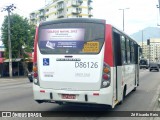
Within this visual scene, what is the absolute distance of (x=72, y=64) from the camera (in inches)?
395

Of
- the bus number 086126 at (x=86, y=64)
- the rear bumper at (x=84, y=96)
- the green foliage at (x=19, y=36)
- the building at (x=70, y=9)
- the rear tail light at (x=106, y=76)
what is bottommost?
the rear bumper at (x=84, y=96)

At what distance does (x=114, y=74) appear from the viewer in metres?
10.3

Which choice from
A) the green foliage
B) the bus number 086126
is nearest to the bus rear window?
the bus number 086126

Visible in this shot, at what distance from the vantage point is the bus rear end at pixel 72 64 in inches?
384

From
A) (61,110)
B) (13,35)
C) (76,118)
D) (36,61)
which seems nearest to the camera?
(76,118)

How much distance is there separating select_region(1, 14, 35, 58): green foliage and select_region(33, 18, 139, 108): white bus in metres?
39.5

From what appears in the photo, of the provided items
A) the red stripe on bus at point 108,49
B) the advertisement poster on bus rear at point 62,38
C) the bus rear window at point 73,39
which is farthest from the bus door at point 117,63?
the advertisement poster on bus rear at point 62,38

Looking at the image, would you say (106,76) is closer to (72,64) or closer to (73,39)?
(72,64)

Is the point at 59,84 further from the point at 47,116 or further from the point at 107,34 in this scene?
the point at 107,34

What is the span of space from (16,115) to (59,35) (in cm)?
280

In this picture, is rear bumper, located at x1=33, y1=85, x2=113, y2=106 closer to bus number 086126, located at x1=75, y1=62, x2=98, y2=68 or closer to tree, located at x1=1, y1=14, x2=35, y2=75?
bus number 086126, located at x1=75, y1=62, x2=98, y2=68

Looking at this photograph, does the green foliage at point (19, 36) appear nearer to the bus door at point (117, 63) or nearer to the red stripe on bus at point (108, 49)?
the bus door at point (117, 63)

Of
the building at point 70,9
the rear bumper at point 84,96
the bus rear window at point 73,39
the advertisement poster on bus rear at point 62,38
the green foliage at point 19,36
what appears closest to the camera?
the rear bumper at point 84,96

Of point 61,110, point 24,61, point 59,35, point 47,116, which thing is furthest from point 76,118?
point 24,61
